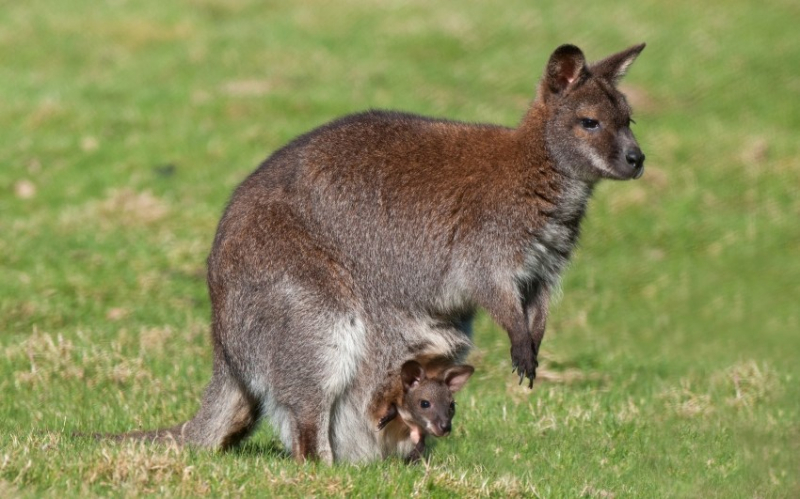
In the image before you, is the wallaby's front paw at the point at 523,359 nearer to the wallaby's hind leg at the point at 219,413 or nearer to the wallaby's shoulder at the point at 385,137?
the wallaby's shoulder at the point at 385,137

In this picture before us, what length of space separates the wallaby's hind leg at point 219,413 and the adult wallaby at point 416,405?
811mm

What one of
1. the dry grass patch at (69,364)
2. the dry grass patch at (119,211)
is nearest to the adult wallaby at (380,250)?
the dry grass patch at (69,364)

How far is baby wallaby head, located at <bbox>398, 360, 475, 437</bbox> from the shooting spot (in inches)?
285

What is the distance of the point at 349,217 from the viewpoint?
24.1 ft

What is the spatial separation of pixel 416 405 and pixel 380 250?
0.94m

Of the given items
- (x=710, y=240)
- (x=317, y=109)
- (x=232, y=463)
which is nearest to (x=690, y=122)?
(x=710, y=240)

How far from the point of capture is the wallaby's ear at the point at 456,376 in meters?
7.59

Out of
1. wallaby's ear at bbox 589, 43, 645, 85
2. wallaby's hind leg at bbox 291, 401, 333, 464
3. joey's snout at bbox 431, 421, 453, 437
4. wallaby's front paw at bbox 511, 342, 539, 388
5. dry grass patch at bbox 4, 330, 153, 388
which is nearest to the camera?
wallaby's hind leg at bbox 291, 401, 333, 464

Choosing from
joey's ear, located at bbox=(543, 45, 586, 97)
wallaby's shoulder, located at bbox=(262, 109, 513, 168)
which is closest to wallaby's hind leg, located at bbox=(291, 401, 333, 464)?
wallaby's shoulder, located at bbox=(262, 109, 513, 168)

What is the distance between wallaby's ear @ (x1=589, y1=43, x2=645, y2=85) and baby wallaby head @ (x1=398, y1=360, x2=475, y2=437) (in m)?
1.99

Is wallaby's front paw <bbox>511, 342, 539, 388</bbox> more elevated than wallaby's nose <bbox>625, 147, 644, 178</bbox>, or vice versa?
wallaby's nose <bbox>625, 147, 644, 178</bbox>

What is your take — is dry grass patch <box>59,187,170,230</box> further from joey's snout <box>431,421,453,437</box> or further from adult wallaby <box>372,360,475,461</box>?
joey's snout <box>431,421,453,437</box>

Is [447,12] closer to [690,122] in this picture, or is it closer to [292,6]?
[292,6]

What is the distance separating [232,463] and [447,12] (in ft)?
60.9
